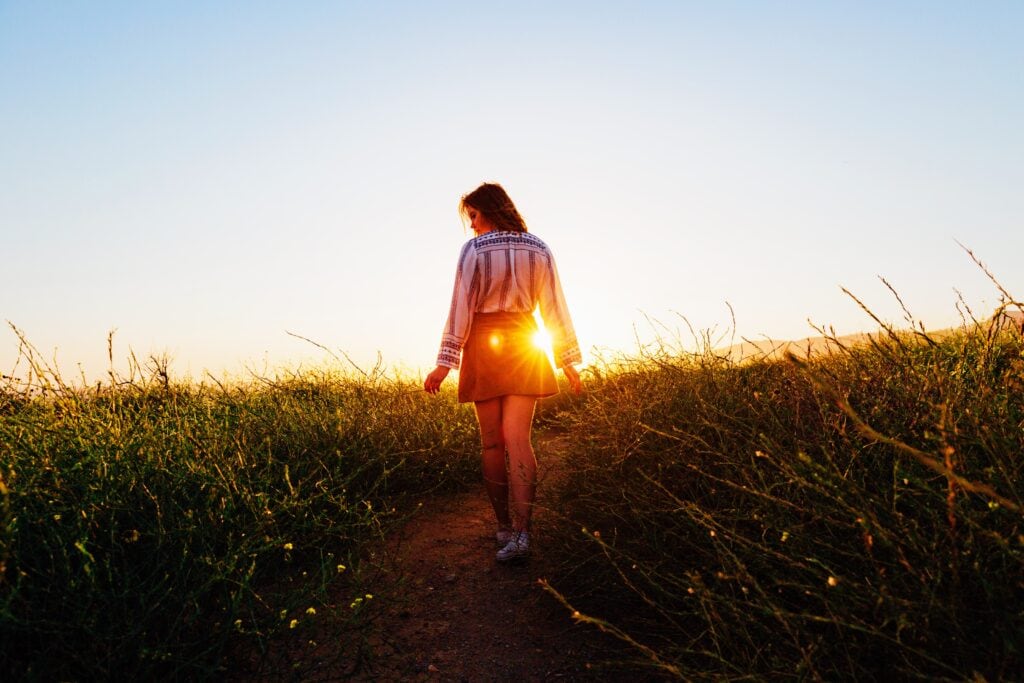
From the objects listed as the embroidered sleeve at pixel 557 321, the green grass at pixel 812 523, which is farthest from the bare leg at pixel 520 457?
the embroidered sleeve at pixel 557 321

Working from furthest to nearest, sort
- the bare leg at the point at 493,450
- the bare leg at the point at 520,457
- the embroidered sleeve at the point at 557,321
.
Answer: the embroidered sleeve at the point at 557,321
the bare leg at the point at 493,450
the bare leg at the point at 520,457

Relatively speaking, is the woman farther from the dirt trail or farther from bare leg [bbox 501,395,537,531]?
the dirt trail

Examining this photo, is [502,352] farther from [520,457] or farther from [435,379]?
[520,457]

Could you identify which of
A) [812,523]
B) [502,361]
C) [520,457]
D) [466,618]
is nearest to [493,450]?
Result: [520,457]

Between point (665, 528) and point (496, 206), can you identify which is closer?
point (665, 528)

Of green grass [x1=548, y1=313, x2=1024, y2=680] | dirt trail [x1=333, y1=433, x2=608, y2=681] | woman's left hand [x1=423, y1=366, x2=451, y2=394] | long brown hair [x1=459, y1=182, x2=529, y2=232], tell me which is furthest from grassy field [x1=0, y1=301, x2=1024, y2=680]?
long brown hair [x1=459, y1=182, x2=529, y2=232]

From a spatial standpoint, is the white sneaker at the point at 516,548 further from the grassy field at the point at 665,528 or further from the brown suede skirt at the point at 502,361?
the brown suede skirt at the point at 502,361

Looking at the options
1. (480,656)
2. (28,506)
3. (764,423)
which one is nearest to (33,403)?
(28,506)

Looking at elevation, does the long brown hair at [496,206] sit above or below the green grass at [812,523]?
above

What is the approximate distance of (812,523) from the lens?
2.19 meters

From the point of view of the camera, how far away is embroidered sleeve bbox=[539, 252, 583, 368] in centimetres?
362

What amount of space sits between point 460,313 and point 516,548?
4.23 feet

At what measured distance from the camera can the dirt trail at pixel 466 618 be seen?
8.62 feet

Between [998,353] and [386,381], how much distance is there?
15.7 ft
